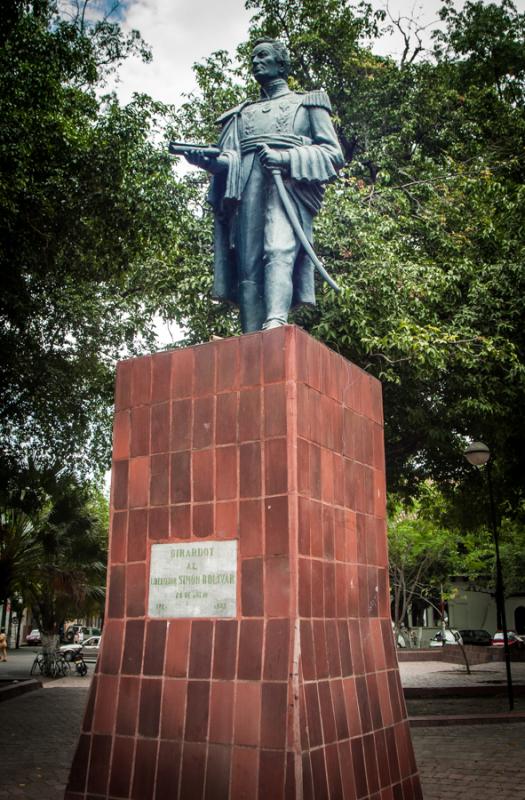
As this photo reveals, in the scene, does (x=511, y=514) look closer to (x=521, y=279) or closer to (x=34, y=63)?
(x=521, y=279)

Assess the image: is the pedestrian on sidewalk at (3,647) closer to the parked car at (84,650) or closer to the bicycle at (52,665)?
the parked car at (84,650)

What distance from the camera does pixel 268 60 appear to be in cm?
563

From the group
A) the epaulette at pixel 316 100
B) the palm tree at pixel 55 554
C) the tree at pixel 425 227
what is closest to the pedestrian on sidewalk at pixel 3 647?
the palm tree at pixel 55 554

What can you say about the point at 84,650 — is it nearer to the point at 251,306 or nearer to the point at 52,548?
the point at 52,548

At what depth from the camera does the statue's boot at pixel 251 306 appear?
5398 millimetres

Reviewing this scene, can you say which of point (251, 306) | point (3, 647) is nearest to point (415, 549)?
point (3, 647)

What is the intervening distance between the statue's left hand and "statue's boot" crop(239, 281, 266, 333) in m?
0.79

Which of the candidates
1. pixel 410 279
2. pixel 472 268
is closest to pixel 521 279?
pixel 472 268

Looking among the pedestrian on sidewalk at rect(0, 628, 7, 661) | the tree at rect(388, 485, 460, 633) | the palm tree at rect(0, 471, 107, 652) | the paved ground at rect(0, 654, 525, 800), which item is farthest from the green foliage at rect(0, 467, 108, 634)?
the tree at rect(388, 485, 460, 633)

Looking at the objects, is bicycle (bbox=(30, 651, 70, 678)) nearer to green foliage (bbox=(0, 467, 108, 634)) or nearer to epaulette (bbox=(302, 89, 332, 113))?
green foliage (bbox=(0, 467, 108, 634))

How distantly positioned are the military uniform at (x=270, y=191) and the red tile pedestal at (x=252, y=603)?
27.5 inches

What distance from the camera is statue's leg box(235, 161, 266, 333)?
5.45 meters

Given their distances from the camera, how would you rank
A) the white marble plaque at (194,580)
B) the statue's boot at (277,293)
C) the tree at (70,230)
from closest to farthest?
the white marble plaque at (194,580) → the statue's boot at (277,293) → the tree at (70,230)

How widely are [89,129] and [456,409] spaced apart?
699 cm
